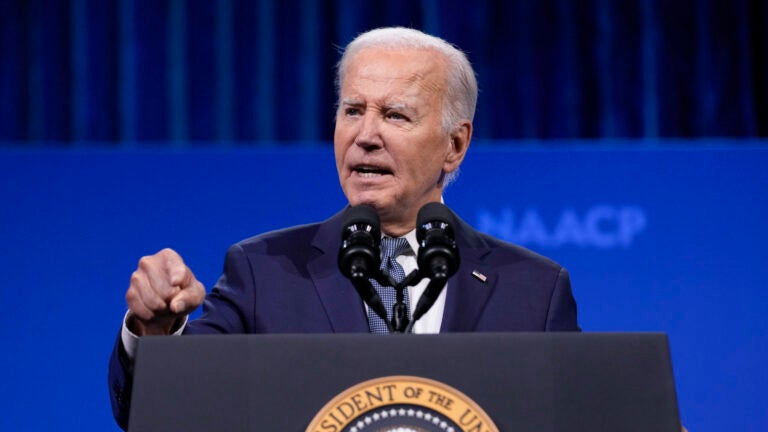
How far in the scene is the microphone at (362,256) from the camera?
3.97 feet

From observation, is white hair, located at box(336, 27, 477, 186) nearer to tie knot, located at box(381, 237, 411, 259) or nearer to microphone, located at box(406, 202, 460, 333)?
tie knot, located at box(381, 237, 411, 259)

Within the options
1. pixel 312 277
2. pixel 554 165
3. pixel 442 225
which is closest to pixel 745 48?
pixel 554 165

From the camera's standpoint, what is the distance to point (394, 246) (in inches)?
73.0

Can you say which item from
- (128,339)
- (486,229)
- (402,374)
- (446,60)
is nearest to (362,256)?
(402,374)

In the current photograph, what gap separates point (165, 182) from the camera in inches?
104

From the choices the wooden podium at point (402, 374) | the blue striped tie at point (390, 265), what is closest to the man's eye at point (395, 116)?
the blue striped tie at point (390, 265)

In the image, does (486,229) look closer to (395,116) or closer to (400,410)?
(395,116)

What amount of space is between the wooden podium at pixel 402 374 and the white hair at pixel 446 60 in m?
0.85

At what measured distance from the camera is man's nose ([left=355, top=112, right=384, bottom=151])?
1.75m

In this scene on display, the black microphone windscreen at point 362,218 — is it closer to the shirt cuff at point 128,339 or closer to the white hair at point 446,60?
the shirt cuff at point 128,339

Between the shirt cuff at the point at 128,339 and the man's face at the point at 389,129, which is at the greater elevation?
the man's face at the point at 389,129

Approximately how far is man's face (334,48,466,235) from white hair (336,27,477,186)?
2 centimetres

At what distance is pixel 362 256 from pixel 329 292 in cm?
49

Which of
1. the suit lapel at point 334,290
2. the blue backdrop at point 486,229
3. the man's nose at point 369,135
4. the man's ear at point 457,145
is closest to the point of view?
the suit lapel at point 334,290
